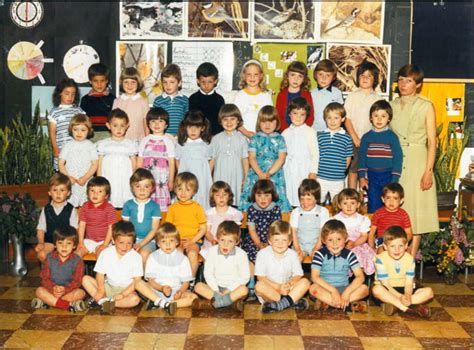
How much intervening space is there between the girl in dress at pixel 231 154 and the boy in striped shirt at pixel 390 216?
4.16 ft

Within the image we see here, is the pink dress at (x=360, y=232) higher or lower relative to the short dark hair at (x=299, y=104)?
lower

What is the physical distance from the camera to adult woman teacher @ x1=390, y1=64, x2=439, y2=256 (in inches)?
310

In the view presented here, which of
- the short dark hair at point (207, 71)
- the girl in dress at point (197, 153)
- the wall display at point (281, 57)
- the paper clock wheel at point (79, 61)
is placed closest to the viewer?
the girl in dress at point (197, 153)

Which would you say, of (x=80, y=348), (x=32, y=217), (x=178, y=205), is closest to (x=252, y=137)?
(x=178, y=205)

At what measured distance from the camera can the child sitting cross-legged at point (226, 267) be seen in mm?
7082

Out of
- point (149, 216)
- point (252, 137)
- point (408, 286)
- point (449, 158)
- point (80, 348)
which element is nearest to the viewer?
point (80, 348)

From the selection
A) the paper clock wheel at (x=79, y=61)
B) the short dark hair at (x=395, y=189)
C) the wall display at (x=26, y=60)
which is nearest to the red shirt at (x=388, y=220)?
the short dark hair at (x=395, y=189)

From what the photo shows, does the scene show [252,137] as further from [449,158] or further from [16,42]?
[16,42]

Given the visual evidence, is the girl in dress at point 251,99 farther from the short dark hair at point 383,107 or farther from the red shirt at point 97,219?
the red shirt at point 97,219

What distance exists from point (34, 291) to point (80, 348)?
5.38 ft

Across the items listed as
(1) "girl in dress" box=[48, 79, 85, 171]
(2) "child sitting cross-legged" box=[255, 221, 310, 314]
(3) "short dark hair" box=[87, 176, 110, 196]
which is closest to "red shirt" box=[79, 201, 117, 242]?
(3) "short dark hair" box=[87, 176, 110, 196]

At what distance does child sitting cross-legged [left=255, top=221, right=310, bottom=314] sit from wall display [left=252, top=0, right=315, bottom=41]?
2897mm

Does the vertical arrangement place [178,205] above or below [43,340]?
above

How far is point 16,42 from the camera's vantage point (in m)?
9.59
